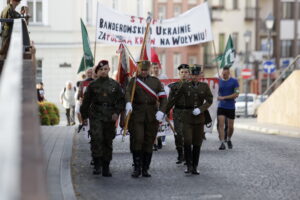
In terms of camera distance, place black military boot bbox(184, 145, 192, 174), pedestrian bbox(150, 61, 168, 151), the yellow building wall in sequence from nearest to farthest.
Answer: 1. black military boot bbox(184, 145, 192, 174)
2. pedestrian bbox(150, 61, 168, 151)
3. the yellow building wall

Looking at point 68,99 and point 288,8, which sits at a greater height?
point 288,8

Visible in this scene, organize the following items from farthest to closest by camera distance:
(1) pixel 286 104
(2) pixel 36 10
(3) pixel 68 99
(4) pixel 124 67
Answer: (2) pixel 36 10 → (3) pixel 68 99 → (1) pixel 286 104 → (4) pixel 124 67

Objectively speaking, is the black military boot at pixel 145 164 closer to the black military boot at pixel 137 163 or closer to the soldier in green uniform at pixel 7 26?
the black military boot at pixel 137 163

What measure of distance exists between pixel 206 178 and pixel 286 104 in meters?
16.0

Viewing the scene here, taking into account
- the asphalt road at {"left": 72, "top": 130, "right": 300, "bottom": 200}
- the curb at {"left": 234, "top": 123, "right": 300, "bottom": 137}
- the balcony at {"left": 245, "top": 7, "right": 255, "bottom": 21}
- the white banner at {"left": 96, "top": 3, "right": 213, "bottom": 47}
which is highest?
the balcony at {"left": 245, "top": 7, "right": 255, "bottom": 21}

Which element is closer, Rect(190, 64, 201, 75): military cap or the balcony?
Rect(190, 64, 201, 75): military cap

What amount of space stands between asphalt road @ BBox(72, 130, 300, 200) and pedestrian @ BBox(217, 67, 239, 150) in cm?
78

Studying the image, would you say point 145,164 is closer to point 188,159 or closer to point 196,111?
point 188,159

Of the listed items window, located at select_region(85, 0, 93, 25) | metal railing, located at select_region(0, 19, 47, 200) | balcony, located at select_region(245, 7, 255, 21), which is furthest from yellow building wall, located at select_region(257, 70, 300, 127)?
balcony, located at select_region(245, 7, 255, 21)

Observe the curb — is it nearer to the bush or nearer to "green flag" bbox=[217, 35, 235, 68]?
"green flag" bbox=[217, 35, 235, 68]

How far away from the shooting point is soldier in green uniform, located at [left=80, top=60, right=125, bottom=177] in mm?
11094

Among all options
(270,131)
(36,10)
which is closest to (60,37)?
(36,10)

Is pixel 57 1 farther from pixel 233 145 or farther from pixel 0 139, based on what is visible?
pixel 0 139

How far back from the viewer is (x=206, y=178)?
35.6ft
